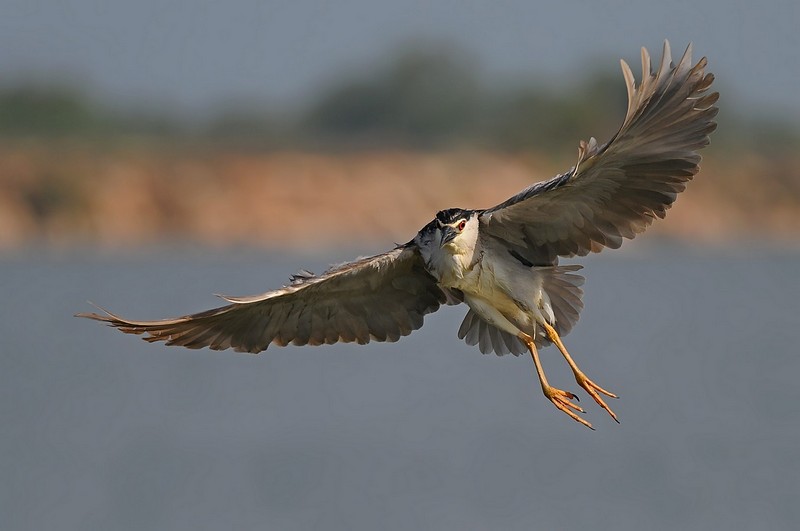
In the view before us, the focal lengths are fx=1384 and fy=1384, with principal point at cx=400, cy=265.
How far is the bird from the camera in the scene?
8.45m

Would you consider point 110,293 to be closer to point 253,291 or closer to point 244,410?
point 253,291

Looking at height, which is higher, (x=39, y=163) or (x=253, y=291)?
(x=39, y=163)

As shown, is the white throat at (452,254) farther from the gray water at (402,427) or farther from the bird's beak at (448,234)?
the gray water at (402,427)

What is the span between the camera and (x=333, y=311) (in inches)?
384

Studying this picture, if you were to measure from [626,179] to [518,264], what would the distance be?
0.97m

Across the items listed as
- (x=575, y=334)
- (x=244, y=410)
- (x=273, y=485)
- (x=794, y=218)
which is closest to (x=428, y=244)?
(x=273, y=485)

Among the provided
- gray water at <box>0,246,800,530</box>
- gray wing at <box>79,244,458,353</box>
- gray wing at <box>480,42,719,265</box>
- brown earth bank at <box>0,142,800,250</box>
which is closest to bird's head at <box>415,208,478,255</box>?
gray wing at <box>480,42,719,265</box>

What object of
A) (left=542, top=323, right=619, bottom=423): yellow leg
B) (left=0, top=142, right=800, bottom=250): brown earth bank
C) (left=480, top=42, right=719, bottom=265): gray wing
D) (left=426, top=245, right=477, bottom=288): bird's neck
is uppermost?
(left=0, top=142, right=800, bottom=250): brown earth bank

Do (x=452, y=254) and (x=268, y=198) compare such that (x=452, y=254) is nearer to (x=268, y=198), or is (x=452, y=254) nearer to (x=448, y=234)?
(x=448, y=234)

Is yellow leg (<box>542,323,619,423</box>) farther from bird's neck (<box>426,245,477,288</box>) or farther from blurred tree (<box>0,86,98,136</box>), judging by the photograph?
blurred tree (<box>0,86,98,136</box>)

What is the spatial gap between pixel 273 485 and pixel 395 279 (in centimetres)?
941

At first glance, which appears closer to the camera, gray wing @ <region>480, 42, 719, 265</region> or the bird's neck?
gray wing @ <region>480, 42, 719, 265</region>

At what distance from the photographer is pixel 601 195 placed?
29.3 feet

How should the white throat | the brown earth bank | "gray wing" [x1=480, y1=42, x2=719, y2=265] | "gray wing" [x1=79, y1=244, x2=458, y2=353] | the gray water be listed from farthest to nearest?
the brown earth bank → the gray water → "gray wing" [x1=79, y1=244, x2=458, y2=353] → the white throat → "gray wing" [x1=480, y1=42, x2=719, y2=265]
